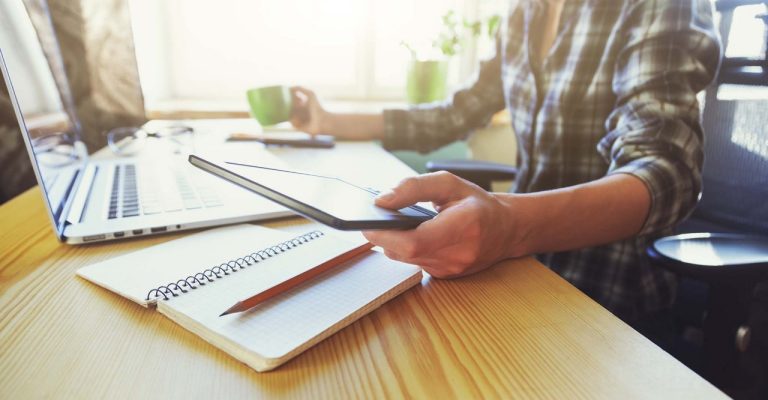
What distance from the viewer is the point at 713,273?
1.69 ft

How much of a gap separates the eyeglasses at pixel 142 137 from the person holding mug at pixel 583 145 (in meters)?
0.27

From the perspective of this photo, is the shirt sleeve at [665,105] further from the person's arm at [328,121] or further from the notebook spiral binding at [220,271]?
the person's arm at [328,121]

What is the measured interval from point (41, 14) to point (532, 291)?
3.50ft

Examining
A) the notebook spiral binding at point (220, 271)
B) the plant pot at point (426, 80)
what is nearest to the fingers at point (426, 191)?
the notebook spiral binding at point (220, 271)

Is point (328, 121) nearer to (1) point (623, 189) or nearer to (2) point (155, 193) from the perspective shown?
(2) point (155, 193)

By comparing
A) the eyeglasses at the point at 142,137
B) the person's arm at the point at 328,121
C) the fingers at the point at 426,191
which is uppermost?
the fingers at the point at 426,191

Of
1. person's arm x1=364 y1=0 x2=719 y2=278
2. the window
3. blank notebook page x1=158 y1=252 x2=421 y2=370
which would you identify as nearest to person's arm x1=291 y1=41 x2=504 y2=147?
person's arm x1=364 y1=0 x2=719 y2=278

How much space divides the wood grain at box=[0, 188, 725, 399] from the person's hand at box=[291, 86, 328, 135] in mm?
763

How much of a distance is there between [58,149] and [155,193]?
256 millimetres

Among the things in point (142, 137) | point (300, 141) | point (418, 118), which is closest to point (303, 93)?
point (300, 141)

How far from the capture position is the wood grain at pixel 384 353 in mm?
317

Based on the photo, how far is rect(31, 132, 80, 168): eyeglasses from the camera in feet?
2.35

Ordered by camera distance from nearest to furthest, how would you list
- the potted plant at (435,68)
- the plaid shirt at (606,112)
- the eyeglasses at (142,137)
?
the plaid shirt at (606,112) → the eyeglasses at (142,137) → the potted plant at (435,68)

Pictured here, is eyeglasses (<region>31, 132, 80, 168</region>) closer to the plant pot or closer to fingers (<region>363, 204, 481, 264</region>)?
fingers (<region>363, 204, 481, 264</region>)
